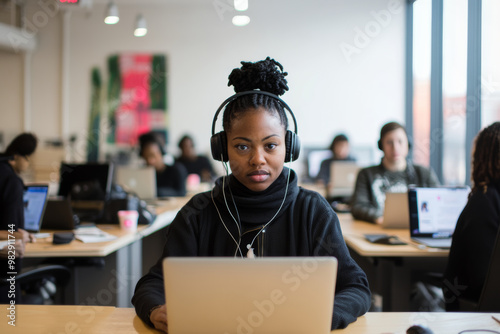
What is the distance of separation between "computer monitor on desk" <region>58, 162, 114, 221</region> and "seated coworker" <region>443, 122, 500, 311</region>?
2.12 m

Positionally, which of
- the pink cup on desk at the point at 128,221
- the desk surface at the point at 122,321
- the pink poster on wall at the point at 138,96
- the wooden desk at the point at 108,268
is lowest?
the wooden desk at the point at 108,268

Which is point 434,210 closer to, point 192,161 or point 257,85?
point 257,85

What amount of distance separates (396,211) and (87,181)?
6.51 ft

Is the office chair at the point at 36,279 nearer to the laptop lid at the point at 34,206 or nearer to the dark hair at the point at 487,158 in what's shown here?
the laptop lid at the point at 34,206

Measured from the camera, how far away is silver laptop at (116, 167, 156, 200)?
391 cm

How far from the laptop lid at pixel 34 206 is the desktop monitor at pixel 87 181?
56cm

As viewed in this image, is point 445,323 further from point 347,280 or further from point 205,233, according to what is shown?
point 205,233

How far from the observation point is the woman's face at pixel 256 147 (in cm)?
129

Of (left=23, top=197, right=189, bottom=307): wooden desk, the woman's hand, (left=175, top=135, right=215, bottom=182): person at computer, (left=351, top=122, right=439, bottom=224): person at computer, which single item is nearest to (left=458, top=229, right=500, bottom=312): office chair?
the woman's hand

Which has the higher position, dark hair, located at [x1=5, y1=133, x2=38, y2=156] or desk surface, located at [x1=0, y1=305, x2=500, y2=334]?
dark hair, located at [x1=5, y1=133, x2=38, y2=156]

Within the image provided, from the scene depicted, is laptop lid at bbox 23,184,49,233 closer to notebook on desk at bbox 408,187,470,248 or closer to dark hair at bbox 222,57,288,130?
dark hair at bbox 222,57,288,130

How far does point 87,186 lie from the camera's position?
123 inches

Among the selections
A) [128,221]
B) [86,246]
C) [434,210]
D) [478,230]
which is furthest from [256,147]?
[128,221]

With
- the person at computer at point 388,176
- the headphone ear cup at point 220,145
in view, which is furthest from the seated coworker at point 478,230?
the headphone ear cup at point 220,145
